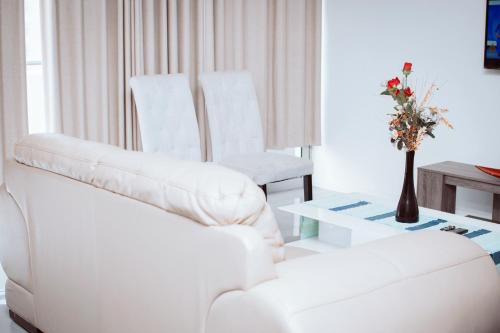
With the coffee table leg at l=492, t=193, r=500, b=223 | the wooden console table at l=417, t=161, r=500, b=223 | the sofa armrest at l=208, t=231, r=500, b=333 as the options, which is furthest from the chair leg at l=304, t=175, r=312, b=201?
the sofa armrest at l=208, t=231, r=500, b=333

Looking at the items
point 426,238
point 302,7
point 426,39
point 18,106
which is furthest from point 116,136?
point 426,238

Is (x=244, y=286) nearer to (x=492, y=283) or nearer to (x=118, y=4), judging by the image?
(x=492, y=283)

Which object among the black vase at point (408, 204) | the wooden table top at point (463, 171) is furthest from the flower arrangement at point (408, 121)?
the wooden table top at point (463, 171)

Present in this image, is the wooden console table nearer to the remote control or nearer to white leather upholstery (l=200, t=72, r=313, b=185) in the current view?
white leather upholstery (l=200, t=72, r=313, b=185)

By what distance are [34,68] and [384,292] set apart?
3602 mm

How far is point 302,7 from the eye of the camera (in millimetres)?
6219

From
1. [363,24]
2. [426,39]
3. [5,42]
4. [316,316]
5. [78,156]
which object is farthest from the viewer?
[363,24]

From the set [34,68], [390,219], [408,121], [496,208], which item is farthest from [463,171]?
[34,68]

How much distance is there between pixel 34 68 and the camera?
4.96 metres

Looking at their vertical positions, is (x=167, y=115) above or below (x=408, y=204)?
above

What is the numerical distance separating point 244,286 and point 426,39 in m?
4.05

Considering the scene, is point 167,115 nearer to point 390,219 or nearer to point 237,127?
point 237,127

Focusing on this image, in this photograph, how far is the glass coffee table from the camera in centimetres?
352

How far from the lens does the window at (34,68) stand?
16.0ft
